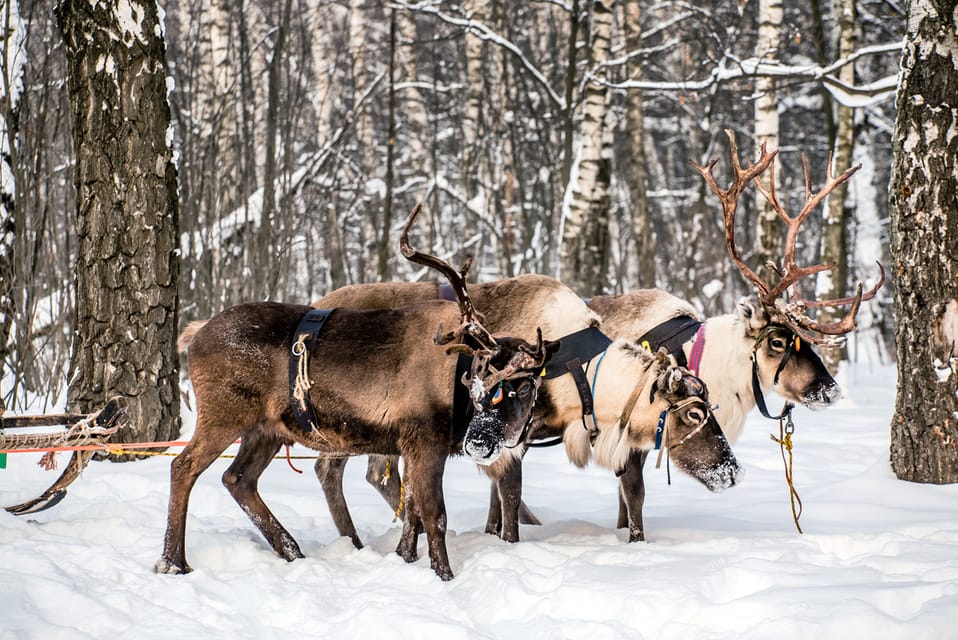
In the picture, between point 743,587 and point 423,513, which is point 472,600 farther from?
point 743,587

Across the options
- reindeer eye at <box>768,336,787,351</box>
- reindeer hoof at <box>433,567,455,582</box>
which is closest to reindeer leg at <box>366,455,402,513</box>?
reindeer hoof at <box>433,567,455,582</box>

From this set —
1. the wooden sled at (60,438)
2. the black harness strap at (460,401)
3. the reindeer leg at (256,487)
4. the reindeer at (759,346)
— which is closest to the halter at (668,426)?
the reindeer at (759,346)

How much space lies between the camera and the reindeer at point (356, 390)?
377 centimetres

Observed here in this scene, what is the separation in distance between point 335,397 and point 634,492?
61.2 inches

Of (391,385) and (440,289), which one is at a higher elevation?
(440,289)

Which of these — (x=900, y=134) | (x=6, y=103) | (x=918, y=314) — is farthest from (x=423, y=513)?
(x=6, y=103)

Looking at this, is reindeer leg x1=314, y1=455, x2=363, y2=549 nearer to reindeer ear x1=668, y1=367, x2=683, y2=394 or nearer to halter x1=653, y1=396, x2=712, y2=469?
halter x1=653, y1=396, x2=712, y2=469

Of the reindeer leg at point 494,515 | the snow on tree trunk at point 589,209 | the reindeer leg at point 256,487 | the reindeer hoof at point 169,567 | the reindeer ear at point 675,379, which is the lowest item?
the reindeer leg at point 494,515

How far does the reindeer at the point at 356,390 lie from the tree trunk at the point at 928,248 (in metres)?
2.02

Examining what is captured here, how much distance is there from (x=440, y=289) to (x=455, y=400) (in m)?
1.12

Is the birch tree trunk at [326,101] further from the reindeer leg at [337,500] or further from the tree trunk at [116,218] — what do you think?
the reindeer leg at [337,500]

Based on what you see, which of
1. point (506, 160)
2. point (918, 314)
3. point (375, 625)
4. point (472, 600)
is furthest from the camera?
point (506, 160)

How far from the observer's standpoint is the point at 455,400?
12.7ft

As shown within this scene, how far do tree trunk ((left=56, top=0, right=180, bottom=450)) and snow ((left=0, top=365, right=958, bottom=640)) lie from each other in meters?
0.55
